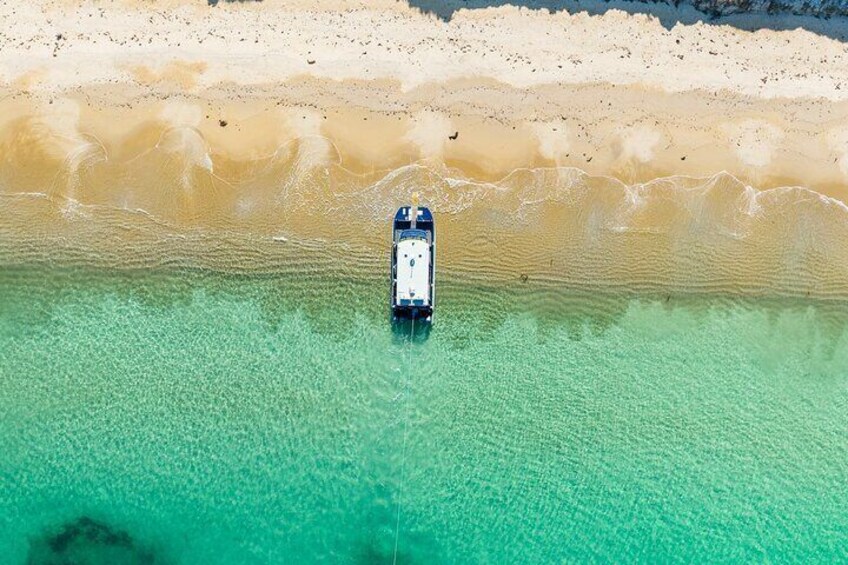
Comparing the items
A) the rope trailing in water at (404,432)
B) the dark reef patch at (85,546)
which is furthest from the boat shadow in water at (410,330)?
the dark reef patch at (85,546)

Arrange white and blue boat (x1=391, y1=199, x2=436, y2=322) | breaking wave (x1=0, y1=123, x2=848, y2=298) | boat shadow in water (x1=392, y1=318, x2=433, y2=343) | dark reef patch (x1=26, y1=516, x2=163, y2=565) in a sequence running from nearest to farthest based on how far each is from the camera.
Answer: white and blue boat (x1=391, y1=199, x2=436, y2=322)
dark reef patch (x1=26, y1=516, x2=163, y2=565)
breaking wave (x1=0, y1=123, x2=848, y2=298)
boat shadow in water (x1=392, y1=318, x2=433, y2=343)

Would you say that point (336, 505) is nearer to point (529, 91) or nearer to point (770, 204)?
point (529, 91)

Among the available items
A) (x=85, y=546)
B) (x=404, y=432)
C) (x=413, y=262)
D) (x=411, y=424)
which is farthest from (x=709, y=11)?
(x=85, y=546)

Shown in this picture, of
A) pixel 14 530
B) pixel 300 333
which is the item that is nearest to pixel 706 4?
pixel 300 333

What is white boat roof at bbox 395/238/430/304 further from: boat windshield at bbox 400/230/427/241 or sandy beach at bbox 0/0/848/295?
sandy beach at bbox 0/0/848/295

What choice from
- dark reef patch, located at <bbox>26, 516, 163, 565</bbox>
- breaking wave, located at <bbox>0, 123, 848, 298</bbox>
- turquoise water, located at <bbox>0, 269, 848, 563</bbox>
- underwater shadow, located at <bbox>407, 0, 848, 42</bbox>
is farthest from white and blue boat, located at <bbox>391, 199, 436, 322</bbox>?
dark reef patch, located at <bbox>26, 516, 163, 565</bbox>

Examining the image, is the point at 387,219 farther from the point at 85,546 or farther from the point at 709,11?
the point at 85,546

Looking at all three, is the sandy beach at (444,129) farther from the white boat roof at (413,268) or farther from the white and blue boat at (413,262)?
the white boat roof at (413,268)
